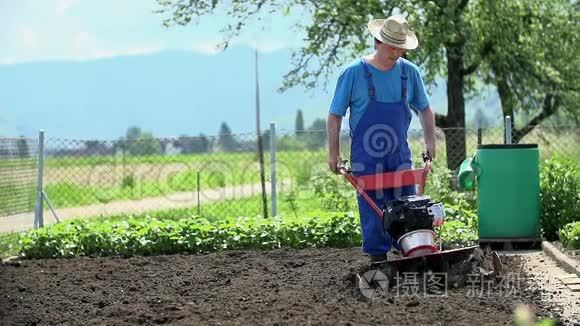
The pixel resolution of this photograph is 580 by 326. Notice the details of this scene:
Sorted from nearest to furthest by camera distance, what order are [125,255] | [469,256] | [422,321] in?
[422,321] < [469,256] < [125,255]

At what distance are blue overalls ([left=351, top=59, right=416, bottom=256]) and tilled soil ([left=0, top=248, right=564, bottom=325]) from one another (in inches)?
12.1

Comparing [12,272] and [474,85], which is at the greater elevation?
[474,85]

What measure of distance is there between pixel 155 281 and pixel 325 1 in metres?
9.68

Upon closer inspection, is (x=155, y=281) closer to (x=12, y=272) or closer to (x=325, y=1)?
(x=12, y=272)

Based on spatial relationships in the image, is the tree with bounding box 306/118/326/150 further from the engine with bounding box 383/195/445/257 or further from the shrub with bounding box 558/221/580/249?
the engine with bounding box 383/195/445/257

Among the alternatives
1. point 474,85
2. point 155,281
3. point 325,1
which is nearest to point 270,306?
point 155,281

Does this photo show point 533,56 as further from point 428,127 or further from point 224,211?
point 428,127

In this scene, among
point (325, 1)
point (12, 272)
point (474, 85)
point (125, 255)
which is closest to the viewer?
point (12, 272)

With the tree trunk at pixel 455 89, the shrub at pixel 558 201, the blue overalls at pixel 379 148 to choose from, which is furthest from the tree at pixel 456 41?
the blue overalls at pixel 379 148

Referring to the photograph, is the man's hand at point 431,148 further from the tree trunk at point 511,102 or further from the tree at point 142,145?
the tree trunk at point 511,102

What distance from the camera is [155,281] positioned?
7789mm

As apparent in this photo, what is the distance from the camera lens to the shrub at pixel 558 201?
10.4 meters

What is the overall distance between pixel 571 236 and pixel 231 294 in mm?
3944

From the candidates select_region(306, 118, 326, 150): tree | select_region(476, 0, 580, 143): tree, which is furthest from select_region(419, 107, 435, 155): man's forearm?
select_region(476, 0, 580, 143): tree
